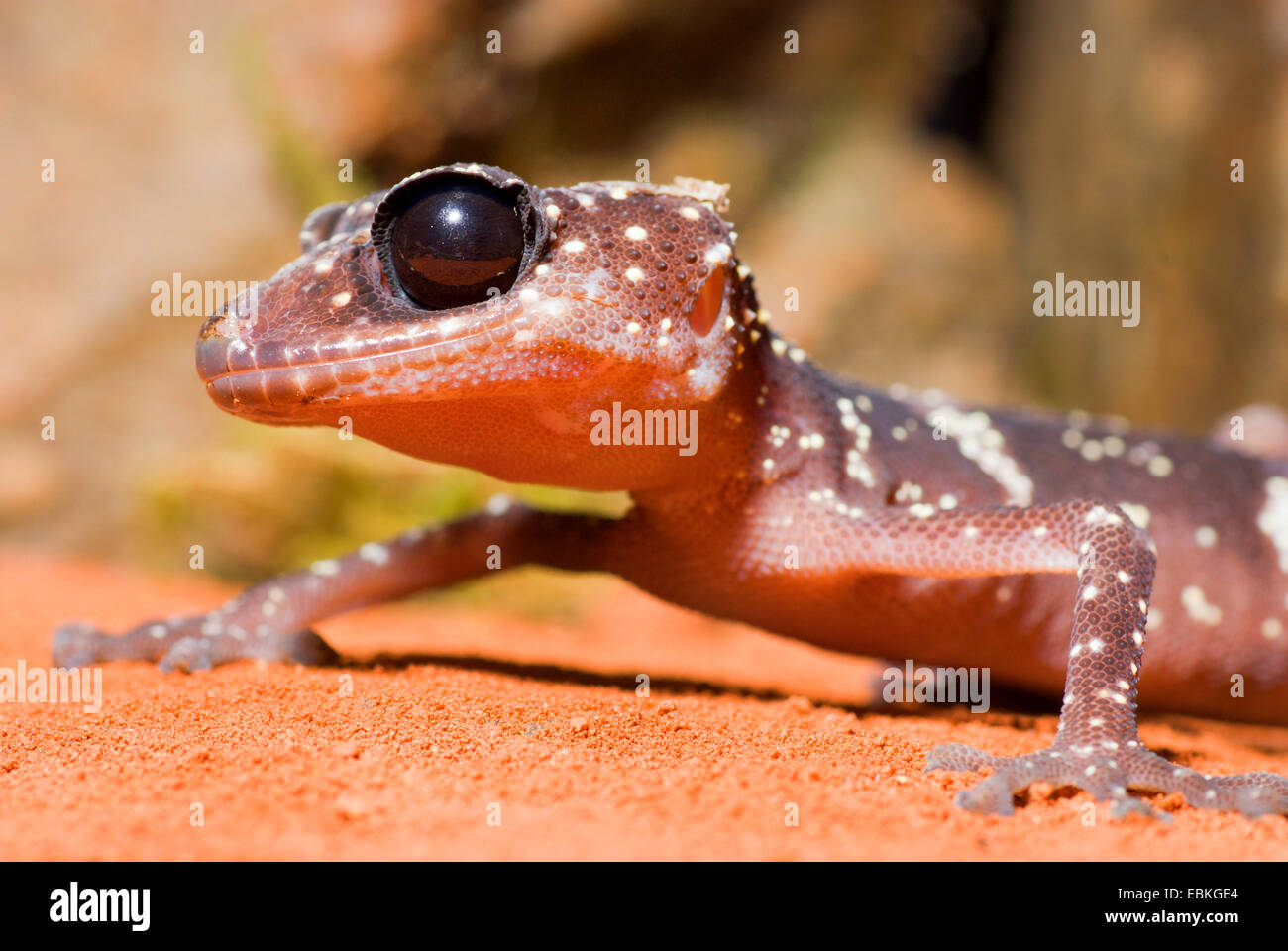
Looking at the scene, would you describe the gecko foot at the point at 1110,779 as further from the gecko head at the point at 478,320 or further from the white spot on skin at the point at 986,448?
the white spot on skin at the point at 986,448

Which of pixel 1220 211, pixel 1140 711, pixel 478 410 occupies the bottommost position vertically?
pixel 1140 711

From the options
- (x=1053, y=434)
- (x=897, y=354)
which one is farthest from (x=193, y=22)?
(x=1053, y=434)

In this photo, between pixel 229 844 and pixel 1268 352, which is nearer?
pixel 229 844

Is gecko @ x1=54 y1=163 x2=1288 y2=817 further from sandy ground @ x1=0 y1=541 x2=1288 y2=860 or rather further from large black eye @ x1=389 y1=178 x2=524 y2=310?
sandy ground @ x1=0 y1=541 x2=1288 y2=860

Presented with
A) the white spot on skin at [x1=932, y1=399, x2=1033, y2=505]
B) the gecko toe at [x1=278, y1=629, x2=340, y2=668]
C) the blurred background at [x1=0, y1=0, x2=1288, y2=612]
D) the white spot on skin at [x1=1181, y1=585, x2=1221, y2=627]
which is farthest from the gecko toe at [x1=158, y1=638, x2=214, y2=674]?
the blurred background at [x1=0, y1=0, x2=1288, y2=612]

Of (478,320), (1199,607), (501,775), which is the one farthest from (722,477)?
(1199,607)

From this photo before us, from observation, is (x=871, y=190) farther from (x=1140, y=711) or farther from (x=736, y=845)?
(x=736, y=845)
